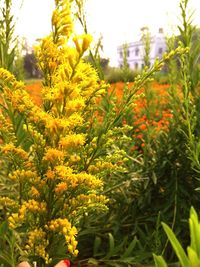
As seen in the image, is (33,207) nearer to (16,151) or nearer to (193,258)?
(16,151)

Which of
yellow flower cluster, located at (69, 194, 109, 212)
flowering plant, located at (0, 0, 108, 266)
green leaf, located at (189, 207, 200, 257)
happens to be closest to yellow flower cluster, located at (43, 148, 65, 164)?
flowering plant, located at (0, 0, 108, 266)

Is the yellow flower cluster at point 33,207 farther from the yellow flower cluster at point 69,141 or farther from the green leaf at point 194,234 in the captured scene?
the green leaf at point 194,234

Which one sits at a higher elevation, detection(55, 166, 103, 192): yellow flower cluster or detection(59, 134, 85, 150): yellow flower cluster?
detection(59, 134, 85, 150): yellow flower cluster

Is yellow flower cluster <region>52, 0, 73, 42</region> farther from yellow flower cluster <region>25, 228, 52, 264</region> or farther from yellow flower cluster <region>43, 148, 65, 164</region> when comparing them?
yellow flower cluster <region>25, 228, 52, 264</region>

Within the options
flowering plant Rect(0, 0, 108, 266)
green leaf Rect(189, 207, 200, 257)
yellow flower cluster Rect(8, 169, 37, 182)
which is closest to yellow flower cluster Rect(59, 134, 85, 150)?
flowering plant Rect(0, 0, 108, 266)

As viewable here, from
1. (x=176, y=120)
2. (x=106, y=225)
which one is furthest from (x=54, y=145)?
(x=176, y=120)

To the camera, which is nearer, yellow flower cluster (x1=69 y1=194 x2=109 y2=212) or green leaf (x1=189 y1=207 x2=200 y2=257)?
green leaf (x1=189 y1=207 x2=200 y2=257)

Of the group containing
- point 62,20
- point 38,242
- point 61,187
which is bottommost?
point 38,242

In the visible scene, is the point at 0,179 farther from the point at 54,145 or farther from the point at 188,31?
the point at 188,31

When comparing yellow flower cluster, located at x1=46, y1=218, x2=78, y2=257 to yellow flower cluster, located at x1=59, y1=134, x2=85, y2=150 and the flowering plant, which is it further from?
yellow flower cluster, located at x1=59, y1=134, x2=85, y2=150

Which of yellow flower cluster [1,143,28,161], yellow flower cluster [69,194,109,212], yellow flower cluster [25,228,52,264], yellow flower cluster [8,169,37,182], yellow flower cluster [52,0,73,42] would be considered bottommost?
yellow flower cluster [25,228,52,264]

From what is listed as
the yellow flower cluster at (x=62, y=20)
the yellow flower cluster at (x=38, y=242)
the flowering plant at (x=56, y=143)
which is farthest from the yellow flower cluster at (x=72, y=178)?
the yellow flower cluster at (x=62, y=20)

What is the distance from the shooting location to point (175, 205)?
4.76 ft

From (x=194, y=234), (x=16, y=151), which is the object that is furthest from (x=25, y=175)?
(x=194, y=234)
